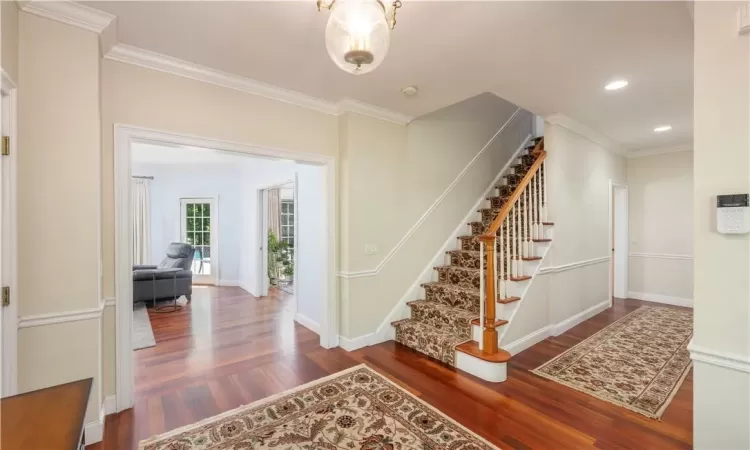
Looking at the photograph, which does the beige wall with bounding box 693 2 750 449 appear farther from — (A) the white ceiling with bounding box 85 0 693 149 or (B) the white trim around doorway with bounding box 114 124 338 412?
(B) the white trim around doorway with bounding box 114 124 338 412

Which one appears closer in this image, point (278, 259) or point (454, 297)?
point (454, 297)

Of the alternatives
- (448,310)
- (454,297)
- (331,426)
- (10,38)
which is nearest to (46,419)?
(331,426)

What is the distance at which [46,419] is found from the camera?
1.00 metres

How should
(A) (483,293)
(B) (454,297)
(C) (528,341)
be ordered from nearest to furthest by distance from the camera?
(A) (483,293)
(C) (528,341)
(B) (454,297)

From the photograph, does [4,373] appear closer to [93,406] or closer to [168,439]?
[93,406]

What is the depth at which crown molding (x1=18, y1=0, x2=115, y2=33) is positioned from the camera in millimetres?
1805

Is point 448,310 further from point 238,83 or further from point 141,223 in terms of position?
point 141,223

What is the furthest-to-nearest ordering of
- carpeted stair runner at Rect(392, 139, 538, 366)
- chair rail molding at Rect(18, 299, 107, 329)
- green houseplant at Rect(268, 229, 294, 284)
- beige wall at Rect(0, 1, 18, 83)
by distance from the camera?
green houseplant at Rect(268, 229, 294, 284)
carpeted stair runner at Rect(392, 139, 538, 366)
chair rail molding at Rect(18, 299, 107, 329)
beige wall at Rect(0, 1, 18, 83)

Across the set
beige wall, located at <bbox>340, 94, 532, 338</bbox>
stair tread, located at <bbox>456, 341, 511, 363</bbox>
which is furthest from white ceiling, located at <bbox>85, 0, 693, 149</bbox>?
stair tread, located at <bbox>456, 341, 511, 363</bbox>

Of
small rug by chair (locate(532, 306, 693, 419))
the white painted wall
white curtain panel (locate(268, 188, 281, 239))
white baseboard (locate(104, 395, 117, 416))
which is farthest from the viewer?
the white painted wall

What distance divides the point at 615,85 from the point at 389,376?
11.0 ft

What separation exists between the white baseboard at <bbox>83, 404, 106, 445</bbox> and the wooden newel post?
2.85 meters

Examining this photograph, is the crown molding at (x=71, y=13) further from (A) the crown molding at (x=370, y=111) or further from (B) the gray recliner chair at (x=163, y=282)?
(B) the gray recliner chair at (x=163, y=282)

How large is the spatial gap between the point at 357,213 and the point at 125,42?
230 centimetres
